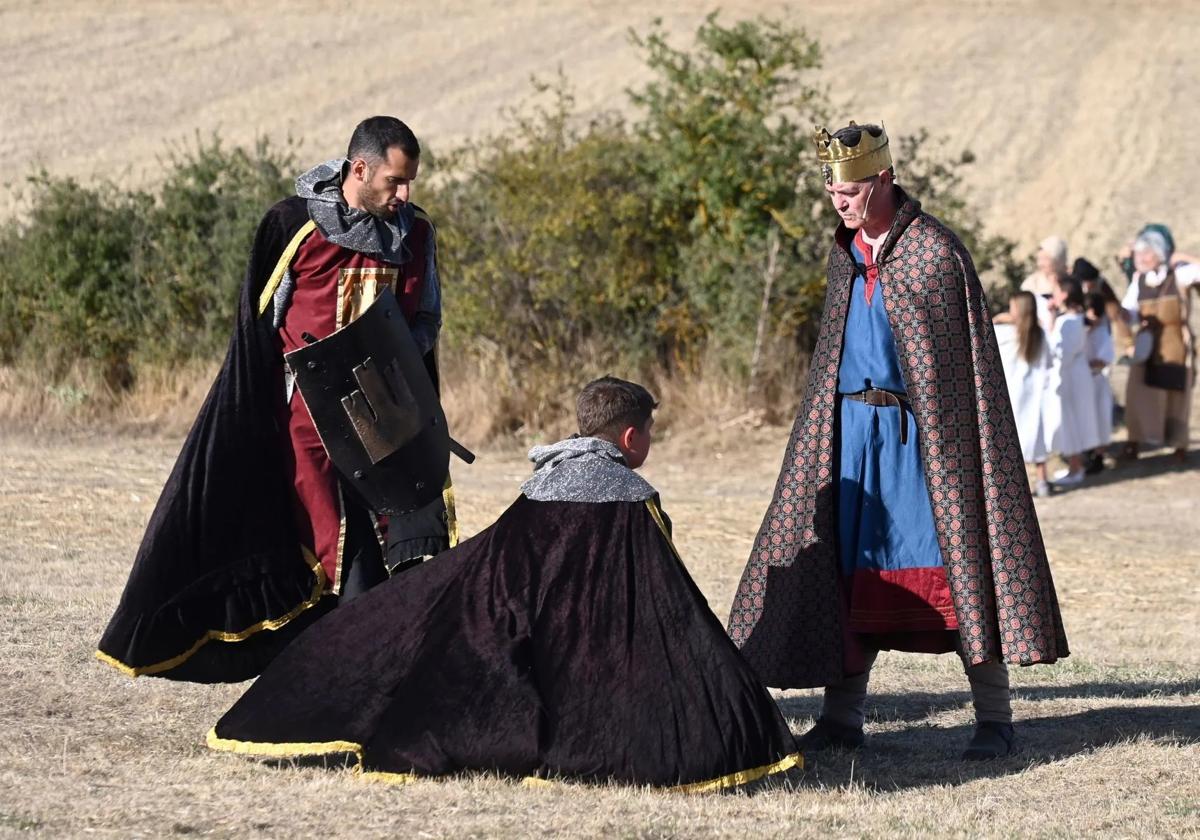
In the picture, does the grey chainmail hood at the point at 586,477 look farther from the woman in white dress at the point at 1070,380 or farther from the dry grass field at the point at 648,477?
the woman in white dress at the point at 1070,380

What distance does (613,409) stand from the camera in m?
5.28

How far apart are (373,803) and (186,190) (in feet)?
40.1

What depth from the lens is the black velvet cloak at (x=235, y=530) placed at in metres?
5.71

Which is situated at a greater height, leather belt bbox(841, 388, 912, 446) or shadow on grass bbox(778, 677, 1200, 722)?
leather belt bbox(841, 388, 912, 446)

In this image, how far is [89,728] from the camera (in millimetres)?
5855

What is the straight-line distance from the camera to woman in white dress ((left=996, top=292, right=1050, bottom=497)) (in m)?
13.4

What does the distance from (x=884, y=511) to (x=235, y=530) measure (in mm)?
1941

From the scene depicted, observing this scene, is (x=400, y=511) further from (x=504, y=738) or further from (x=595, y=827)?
(x=595, y=827)

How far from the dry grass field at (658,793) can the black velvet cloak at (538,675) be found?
98 mm

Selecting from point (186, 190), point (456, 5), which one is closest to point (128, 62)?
point (456, 5)

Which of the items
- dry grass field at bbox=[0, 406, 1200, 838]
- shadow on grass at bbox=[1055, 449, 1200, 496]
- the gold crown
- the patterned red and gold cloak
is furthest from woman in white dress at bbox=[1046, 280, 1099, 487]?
the gold crown

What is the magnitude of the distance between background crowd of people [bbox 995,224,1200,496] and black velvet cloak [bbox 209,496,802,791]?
8.52 m

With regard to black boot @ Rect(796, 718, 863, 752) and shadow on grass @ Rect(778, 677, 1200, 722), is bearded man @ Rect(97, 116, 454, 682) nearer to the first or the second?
black boot @ Rect(796, 718, 863, 752)

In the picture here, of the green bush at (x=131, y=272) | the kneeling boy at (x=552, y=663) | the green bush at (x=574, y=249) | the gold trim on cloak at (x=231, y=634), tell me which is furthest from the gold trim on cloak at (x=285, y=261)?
the green bush at (x=131, y=272)
